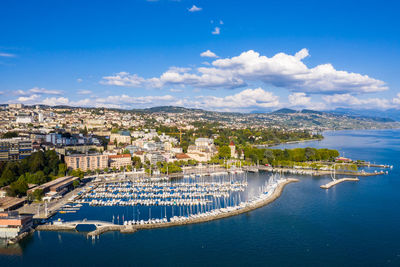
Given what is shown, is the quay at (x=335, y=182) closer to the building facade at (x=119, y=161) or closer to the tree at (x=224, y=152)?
the tree at (x=224, y=152)

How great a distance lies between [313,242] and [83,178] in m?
23.5

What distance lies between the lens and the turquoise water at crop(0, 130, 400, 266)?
15.0 meters

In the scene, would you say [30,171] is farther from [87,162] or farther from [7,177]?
[87,162]

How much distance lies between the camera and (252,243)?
1675cm

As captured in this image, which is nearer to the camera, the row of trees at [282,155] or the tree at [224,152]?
the row of trees at [282,155]

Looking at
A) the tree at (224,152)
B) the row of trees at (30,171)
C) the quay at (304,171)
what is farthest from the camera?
the tree at (224,152)

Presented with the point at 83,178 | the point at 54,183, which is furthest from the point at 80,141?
the point at 54,183

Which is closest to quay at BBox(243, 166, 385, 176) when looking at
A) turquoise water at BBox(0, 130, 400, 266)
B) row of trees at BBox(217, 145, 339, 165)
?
row of trees at BBox(217, 145, 339, 165)

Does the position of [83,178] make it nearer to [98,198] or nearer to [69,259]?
[98,198]

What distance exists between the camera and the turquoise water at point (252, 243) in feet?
49.4

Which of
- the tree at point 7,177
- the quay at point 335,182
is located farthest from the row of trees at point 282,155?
the tree at point 7,177

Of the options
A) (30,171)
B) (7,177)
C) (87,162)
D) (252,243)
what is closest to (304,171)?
(252,243)

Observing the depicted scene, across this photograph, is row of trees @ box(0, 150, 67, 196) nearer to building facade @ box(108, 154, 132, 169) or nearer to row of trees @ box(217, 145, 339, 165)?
building facade @ box(108, 154, 132, 169)

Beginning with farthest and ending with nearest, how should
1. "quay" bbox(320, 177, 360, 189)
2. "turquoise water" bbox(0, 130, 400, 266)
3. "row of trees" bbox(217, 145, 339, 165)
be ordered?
"row of trees" bbox(217, 145, 339, 165)
"quay" bbox(320, 177, 360, 189)
"turquoise water" bbox(0, 130, 400, 266)
